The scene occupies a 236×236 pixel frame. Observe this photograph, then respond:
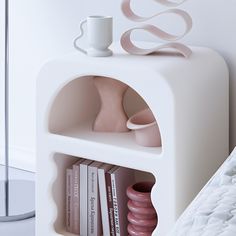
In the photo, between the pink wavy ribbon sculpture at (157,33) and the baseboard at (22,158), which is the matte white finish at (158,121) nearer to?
the pink wavy ribbon sculpture at (157,33)

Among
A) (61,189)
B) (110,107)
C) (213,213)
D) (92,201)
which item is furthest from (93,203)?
(213,213)

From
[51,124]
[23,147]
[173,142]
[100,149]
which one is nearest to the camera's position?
[173,142]

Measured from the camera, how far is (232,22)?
200 cm

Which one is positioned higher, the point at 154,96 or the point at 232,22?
the point at 232,22

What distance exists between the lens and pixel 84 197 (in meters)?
2.00

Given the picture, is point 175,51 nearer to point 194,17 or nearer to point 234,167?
point 194,17

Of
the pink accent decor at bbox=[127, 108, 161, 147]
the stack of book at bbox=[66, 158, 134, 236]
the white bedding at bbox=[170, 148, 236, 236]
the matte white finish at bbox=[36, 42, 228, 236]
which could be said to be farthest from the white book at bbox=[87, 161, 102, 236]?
the white bedding at bbox=[170, 148, 236, 236]

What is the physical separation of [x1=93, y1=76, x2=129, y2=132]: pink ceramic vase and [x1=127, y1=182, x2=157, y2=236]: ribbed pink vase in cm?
21

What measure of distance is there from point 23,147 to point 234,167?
4.61 feet

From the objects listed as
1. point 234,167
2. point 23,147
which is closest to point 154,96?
point 234,167

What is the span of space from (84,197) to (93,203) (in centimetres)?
3

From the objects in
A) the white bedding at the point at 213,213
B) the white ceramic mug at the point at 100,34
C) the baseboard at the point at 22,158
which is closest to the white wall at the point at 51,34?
the baseboard at the point at 22,158

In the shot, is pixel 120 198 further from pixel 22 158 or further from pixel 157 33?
pixel 22 158

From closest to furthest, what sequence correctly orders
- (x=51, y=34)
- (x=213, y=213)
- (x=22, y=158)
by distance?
(x=213, y=213)
(x=51, y=34)
(x=22, y=158)
